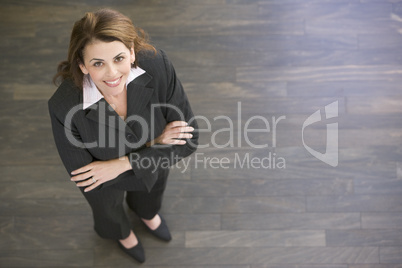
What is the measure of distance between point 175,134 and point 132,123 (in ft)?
0.66

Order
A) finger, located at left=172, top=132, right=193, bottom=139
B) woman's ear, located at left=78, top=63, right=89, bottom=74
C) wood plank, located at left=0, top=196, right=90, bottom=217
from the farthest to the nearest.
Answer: wood plank, located at left=0, top=196, right=90, bottom=217 < finger, located at left=172, top=132, right=193, bottom=139 < woman's ear, located at left=78, top=63, right=89, bottom=74

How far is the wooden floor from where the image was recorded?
2529 millimetres

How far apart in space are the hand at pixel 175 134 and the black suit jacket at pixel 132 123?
0.02 metres

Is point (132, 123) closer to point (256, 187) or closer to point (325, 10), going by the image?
point (256, 187)

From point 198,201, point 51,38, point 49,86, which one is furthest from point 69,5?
point 198,201

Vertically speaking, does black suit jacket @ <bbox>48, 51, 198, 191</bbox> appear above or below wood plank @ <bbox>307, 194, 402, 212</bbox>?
above

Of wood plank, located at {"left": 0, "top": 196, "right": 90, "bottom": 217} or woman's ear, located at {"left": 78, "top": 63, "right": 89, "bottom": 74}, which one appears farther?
wood plank, located at {"left": 0, "top": 196, "right": 90, "bottom": 217}

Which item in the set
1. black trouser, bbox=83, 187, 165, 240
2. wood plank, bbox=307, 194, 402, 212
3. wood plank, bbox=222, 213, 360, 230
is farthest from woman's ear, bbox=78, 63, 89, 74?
wood plank, bbox=307, 194, 402, 212

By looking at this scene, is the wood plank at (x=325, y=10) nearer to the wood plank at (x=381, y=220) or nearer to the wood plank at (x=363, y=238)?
the wood plank at (x=381, y=220)

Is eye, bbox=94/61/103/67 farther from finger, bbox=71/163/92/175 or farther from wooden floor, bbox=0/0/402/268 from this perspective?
wooden floor, bbox=0/0/402/268

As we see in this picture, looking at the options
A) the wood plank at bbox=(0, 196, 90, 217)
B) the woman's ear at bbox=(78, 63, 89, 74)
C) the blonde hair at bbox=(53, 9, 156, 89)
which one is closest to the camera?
the blonde hair at bbox=(53, 9, 156, 89)

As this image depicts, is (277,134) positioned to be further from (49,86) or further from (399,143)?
(49,86)

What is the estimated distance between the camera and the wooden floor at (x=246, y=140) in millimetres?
2529

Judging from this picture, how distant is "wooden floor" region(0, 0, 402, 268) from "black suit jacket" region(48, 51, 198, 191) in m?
0.79
